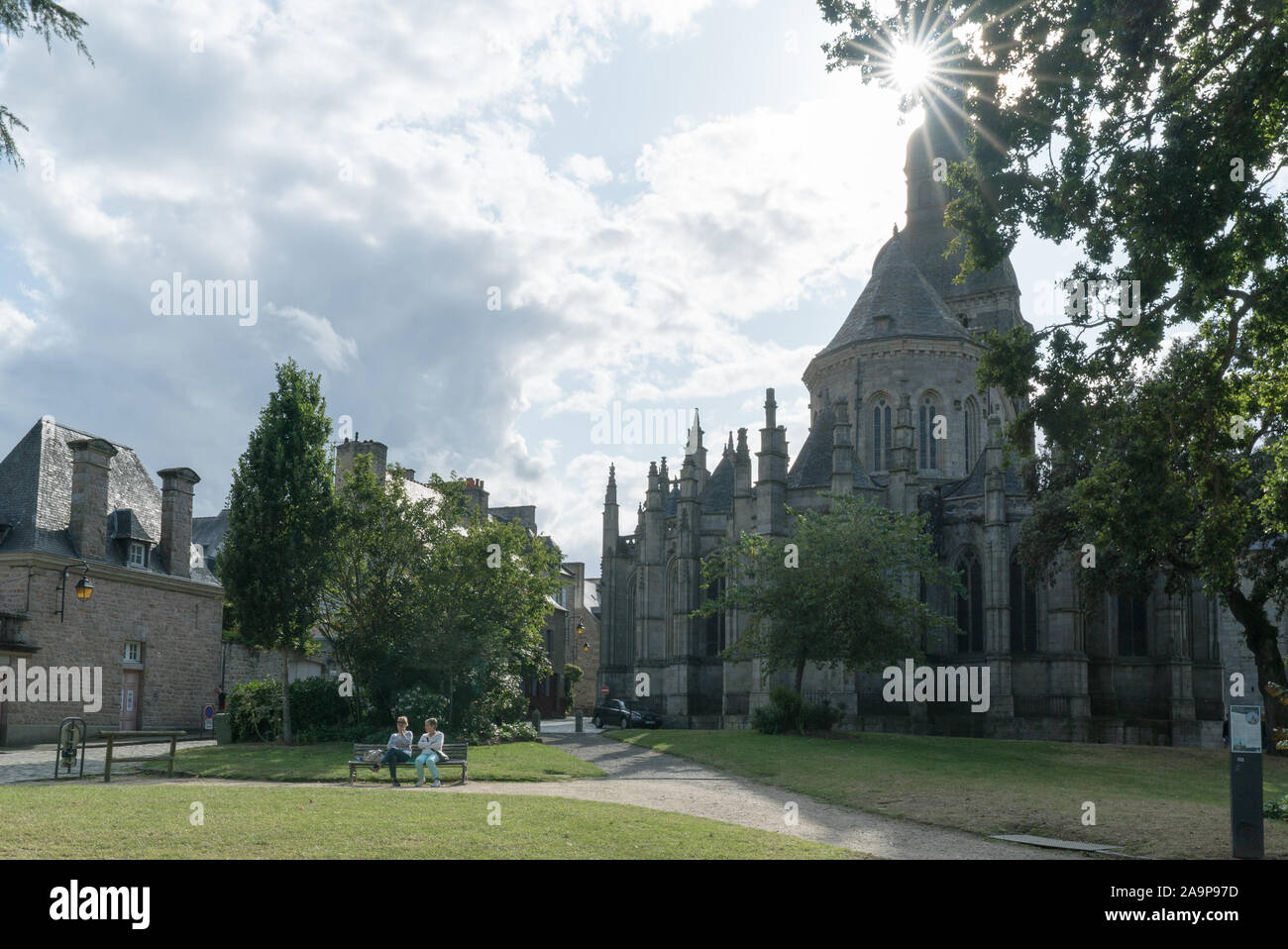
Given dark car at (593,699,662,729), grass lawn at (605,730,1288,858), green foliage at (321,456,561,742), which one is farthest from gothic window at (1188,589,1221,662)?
green foliage at (321,456,561,742)

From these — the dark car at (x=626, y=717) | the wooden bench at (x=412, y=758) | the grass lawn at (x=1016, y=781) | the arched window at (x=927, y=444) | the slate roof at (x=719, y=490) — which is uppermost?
the arched window at (x=927, y=444)

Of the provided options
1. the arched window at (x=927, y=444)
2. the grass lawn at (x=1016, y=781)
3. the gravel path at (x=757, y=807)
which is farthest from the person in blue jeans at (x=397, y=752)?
the arched window at (x=927, y=444)

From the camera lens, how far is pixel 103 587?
1282 inches

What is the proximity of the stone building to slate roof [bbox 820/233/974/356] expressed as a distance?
31257mm

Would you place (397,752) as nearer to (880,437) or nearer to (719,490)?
(719,490)

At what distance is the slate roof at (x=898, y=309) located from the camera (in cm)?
5081

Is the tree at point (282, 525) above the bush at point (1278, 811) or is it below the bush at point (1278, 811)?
above

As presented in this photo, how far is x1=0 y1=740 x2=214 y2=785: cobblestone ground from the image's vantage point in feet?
63.8

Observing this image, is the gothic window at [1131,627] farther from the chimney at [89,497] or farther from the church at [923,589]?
the chimney at [89,497]

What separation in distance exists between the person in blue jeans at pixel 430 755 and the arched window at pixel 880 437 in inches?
1357

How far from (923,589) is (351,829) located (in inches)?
1355

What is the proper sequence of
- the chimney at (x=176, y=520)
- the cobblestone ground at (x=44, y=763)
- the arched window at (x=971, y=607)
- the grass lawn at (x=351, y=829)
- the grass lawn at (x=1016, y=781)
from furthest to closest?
the arched window at (x=971, y=607) < the chimney at (x=176, y=520) < the cobblestone ground at (x=44, y=763) < the grass lawn at (x=1016, y=781) < the grass lawn at (x=351, y=829)

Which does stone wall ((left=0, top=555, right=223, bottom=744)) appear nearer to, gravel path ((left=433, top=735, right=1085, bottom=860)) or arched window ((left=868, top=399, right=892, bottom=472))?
gravel path ((left=433, top=735, right=1085, bottom=860))
